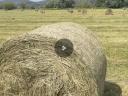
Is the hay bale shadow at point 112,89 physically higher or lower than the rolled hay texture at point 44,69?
lower

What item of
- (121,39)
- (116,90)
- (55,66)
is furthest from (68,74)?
(121,39)

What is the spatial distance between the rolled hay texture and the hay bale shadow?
7.55 feet

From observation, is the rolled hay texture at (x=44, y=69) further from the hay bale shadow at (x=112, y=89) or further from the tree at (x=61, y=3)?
the tree at (x=61, y=3)

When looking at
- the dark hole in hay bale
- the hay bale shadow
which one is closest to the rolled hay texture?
the dark hole in hay bale

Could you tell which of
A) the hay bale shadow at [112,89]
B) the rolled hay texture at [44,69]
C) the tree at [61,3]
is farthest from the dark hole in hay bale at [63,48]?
the tree at [61,3]

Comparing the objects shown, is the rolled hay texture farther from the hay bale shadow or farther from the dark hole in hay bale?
the hay bale shadow

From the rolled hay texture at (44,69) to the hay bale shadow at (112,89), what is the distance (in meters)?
2.30

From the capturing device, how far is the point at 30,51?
23.7ft

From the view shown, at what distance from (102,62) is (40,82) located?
5.86ft

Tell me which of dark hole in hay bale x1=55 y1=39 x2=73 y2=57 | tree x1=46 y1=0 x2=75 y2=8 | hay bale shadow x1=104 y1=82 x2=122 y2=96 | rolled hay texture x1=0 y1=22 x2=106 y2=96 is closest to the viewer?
rolled hay texture x1=0 y1=22 x2=106 y2=96

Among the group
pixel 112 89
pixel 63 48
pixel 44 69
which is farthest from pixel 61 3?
pixel 44 69

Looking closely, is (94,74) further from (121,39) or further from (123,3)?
(123,3)

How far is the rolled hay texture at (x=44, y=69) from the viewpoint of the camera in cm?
693

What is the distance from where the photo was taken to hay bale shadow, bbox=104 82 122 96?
9.75 meters
